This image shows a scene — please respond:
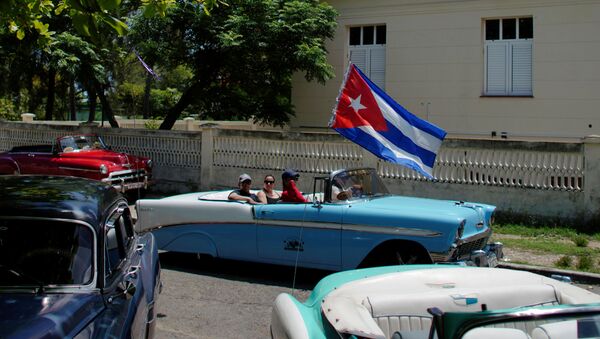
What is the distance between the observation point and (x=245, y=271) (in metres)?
8.08

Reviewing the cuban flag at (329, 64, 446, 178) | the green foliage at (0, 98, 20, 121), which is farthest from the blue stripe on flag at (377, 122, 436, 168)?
the green foliage at (0, 98, 20, 121)

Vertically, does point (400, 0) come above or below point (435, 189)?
above

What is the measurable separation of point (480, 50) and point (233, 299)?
1178 centimetres

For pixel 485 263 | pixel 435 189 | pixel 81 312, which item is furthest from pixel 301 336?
pixel 435 189

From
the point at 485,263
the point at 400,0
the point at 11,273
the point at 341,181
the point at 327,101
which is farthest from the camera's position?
the point at 327,101

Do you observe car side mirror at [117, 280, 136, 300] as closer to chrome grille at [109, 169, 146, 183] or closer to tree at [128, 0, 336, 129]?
chrome grille at [109, 169, 146, 183]

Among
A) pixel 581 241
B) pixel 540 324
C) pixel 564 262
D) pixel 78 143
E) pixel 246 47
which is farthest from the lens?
pixel 246 47

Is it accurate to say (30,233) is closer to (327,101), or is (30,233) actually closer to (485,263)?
(485,263)

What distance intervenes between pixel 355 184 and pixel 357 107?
102 centimetres

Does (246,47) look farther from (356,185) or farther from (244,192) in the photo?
(356,185)

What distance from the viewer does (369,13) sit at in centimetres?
1738

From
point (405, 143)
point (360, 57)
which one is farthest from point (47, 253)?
point (360, 57)

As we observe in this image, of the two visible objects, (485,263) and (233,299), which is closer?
(485,263)

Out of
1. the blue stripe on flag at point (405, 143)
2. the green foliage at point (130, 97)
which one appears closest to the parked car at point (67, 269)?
the blue stripe on flag at point (405, 143)
